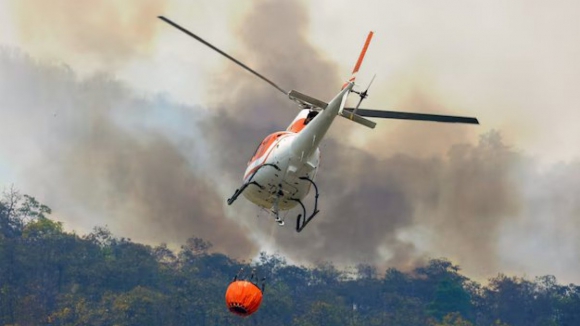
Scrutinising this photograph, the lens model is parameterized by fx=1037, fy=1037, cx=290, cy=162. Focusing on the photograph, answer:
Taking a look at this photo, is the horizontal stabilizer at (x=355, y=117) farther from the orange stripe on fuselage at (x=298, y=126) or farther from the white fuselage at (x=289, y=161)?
the orange stripe on fuselage at (x=298, y=126)

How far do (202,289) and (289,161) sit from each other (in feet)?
251

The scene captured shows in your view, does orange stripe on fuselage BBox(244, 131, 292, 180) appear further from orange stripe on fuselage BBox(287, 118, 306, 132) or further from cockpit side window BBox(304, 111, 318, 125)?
cockpit side window BBox(304, 111, 318, 125)

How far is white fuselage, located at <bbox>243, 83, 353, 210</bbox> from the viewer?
1569 inches

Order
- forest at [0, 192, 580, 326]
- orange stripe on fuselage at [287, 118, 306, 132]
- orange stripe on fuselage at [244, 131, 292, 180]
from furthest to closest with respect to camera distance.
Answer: forest at [0, 192, 580, 326] < orange stripe on fuselage at [287, 118, 306, 132] < orange stripe on fuselage at [244, 131, 292, 180]

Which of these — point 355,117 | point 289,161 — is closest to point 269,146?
point 289,161

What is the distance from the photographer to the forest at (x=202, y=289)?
108 metres

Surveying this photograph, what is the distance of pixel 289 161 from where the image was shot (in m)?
40.9

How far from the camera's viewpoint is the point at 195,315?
4360 inches

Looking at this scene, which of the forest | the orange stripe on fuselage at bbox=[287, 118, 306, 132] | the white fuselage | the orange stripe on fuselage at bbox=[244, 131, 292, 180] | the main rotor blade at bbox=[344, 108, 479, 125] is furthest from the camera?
the forest

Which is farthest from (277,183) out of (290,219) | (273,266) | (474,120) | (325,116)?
(273,266)

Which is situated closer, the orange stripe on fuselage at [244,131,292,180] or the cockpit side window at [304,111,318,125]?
the orange stripe on fuselage at [244,131,292,180]

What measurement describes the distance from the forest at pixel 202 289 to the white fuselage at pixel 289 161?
64172mm

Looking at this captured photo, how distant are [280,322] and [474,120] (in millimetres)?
74326

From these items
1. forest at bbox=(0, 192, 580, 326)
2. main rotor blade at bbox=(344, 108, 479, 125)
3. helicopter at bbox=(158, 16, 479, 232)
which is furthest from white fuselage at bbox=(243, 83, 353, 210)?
forest at bbox=(0, 192, 580, 326)
